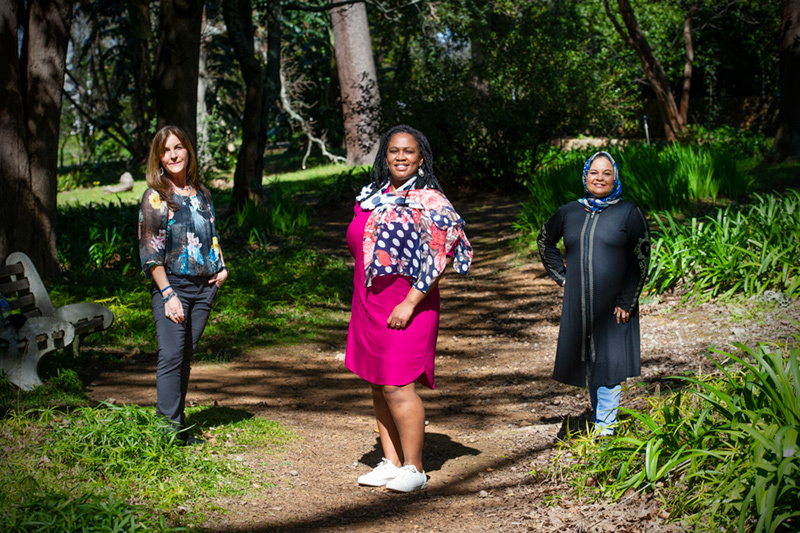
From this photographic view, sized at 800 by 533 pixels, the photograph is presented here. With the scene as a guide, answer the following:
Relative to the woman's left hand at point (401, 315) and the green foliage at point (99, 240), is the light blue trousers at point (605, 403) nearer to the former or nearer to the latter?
the woman's left hand at point (401, 315)

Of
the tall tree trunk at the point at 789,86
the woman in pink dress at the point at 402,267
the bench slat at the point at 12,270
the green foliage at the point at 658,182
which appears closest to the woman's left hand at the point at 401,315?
the woman in pink dress at the point at 402,267

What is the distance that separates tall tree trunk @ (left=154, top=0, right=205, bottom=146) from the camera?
8.80 meters

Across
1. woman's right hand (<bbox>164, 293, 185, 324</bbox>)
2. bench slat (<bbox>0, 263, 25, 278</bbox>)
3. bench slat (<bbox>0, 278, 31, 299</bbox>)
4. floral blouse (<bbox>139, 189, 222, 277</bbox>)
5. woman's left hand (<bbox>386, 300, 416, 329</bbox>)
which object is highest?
floral blouse (<bbox>139, 189, 222, 277</bbox>)

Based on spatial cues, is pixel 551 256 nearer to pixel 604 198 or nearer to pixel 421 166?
pixel 604 198

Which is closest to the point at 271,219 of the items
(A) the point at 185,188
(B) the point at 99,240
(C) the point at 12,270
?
(B) the point at 99,240

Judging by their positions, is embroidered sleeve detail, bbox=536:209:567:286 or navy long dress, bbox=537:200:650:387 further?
embroidered sleeve detail, bbox=536:209:567:286

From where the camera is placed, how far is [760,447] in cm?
275

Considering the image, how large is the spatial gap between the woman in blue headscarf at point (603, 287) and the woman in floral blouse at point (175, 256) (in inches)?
79.5

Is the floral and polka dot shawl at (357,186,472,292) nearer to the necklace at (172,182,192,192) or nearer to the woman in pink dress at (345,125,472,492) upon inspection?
the woman in pink dress at (345,125,472,492)

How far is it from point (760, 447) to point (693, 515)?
41 centimetres

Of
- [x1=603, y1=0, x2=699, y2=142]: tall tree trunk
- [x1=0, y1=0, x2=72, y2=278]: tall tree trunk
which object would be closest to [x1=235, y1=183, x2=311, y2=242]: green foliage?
[x1=0, y1=0, x2=72, y2=278]: tall tree trunk

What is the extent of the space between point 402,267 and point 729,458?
5.39 feet

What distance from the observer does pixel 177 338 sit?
156 inches

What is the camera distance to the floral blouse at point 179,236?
3.87m
